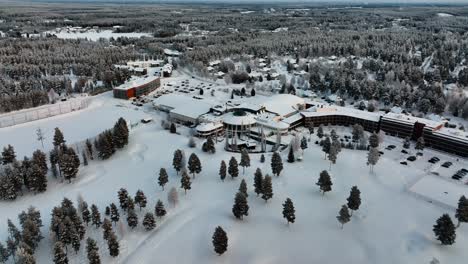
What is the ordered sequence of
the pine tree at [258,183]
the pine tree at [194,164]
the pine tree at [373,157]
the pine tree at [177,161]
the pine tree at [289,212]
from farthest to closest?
the pine tree at [373,157] → the pine tree at [177,161] → the pine tree at [194,164] → the pine tree at [258,183] → the pine tree at [289,212]

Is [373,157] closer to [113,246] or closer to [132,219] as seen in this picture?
[132,219]

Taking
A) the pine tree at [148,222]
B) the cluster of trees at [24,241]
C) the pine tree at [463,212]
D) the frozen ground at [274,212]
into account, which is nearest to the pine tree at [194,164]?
the frozen ground at [274,212]

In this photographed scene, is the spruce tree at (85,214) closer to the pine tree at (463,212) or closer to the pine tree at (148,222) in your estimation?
the pine tree at (148,222)

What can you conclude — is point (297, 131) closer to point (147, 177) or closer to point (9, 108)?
point (147, 177)

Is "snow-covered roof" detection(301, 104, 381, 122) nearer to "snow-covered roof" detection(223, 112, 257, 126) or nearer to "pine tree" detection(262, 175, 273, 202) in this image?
"snow-covered roof" detection(223, 112, 257, 126)

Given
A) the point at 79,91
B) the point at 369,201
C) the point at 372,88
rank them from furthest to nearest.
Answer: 1. the point at 79,91
2. the point at 372,88
3. the point at 369,201

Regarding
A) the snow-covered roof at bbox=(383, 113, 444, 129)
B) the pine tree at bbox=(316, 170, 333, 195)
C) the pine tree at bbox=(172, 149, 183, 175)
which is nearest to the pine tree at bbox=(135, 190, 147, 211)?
the pine tree at bbox=(172, 149, 183, 175)

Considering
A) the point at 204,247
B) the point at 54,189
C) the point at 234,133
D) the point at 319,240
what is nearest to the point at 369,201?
the point at 319,240
